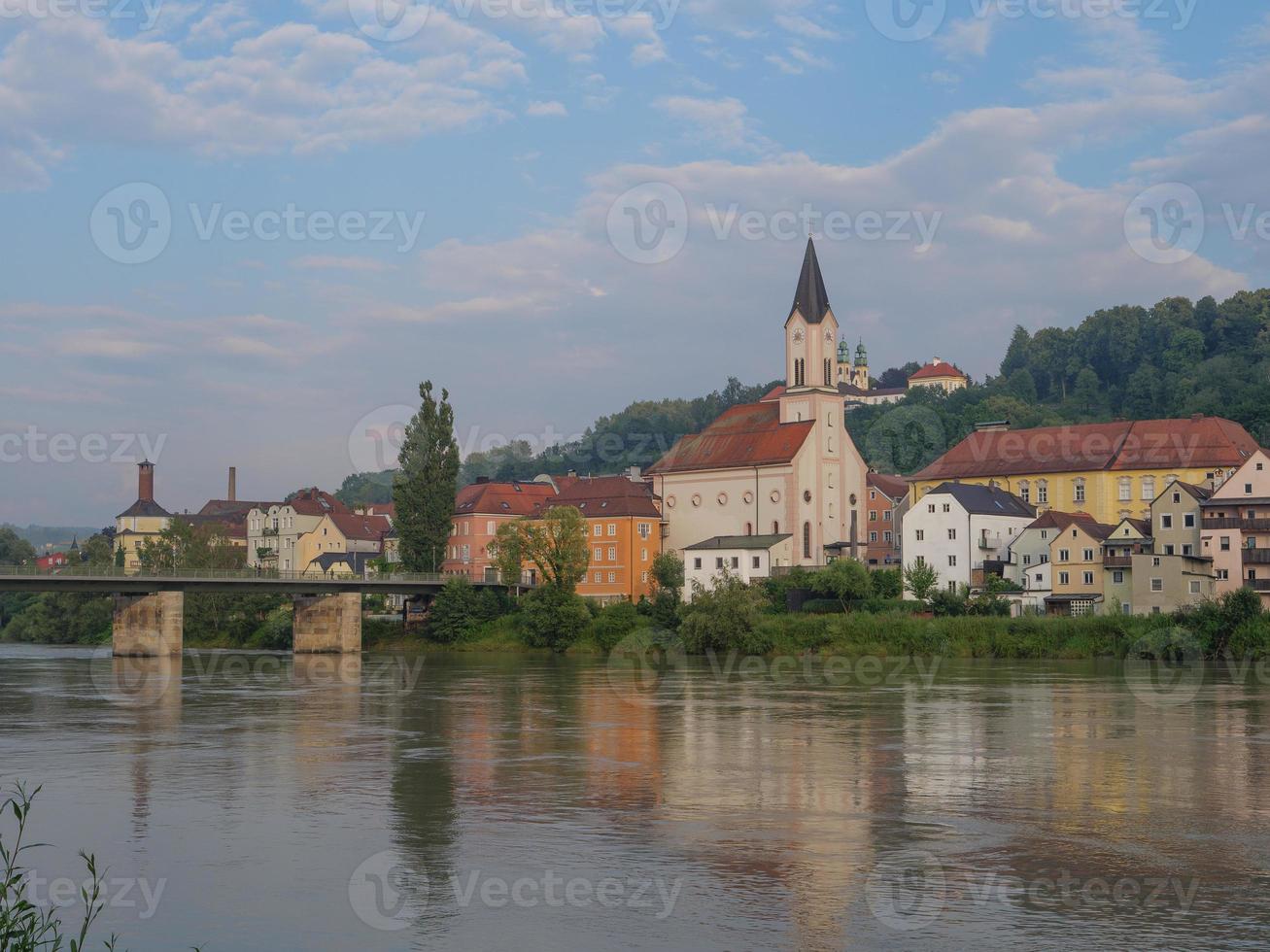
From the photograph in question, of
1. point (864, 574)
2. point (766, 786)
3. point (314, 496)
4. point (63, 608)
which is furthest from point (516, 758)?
point (314, 496)

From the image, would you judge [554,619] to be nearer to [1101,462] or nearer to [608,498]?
[608,498]

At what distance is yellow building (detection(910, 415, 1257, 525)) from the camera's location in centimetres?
9638

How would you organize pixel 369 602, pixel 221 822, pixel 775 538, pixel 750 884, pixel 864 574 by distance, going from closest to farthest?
1. pixel 750 884
2. pixel 221 822
3. pixel 864 574
4. pixel 775 538
5. pixel 369 602

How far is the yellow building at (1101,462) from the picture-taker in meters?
96.4

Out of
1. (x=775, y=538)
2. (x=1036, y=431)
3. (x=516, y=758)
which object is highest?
(x=1036, y=431)

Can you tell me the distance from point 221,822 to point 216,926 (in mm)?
6953

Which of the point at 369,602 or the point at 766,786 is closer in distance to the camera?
the point at 766,786

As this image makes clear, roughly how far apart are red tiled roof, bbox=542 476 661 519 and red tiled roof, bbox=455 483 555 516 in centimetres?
439

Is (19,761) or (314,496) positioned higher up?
(314,496)

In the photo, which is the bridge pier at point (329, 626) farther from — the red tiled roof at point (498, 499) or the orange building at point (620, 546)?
the red tiled roof at point (498, 499)

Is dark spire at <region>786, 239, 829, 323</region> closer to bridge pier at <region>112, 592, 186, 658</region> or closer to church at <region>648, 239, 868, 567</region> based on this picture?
church at <region>648, 239, 868, 567</region>

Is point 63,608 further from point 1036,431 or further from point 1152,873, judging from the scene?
point 1152,873

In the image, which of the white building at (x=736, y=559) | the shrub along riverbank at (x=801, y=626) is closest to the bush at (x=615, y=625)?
the shrub along riverbank at (x=801, y=626)

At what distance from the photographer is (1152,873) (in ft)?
63.1
